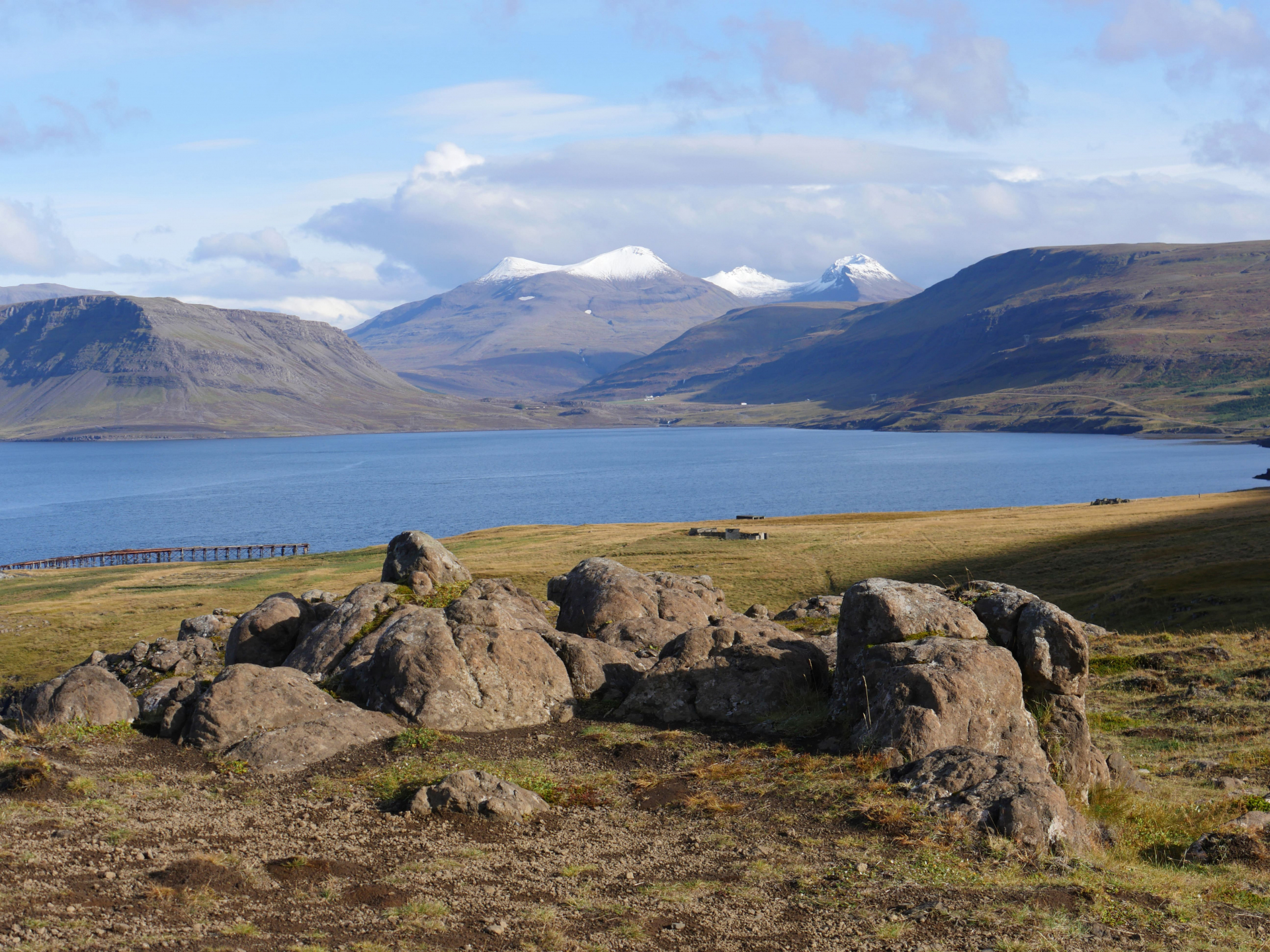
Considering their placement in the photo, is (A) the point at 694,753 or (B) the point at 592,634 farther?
(B) the point at 592,634

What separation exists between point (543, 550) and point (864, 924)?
69.6m

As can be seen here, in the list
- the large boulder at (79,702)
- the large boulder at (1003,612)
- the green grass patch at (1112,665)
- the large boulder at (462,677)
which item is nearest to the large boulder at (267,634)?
the large boulder at (79,702)

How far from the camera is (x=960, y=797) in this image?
16578 mm

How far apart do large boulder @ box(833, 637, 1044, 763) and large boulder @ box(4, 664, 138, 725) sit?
16822mm

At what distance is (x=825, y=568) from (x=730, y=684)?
4409 cm

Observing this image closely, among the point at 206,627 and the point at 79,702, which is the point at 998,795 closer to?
the point at 79,702

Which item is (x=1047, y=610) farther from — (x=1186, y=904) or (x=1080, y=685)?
(x=1186, y=904)

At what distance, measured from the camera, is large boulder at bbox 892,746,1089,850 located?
15.4 m

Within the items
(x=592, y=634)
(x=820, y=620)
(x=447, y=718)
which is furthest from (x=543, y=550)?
(x=447, y=718)

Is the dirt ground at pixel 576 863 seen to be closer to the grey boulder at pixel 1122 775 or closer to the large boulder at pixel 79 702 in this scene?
the grey boulder at pixel 1122 775

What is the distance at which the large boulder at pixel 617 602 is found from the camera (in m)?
32.5

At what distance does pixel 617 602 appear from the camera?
32.6 m

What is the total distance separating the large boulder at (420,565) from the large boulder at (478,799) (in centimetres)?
1640

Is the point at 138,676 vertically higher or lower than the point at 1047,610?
lower
